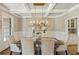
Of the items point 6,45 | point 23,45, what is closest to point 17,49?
point 23,45

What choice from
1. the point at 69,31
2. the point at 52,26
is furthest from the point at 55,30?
the point at 69,31

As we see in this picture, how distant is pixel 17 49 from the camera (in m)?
3.69

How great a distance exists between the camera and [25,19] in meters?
5.71

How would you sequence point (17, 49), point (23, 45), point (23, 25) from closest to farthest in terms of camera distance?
point (23, 45), point (17, 49), point (23, 25)

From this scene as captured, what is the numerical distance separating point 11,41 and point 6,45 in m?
0.24

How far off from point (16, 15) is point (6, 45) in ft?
5.30

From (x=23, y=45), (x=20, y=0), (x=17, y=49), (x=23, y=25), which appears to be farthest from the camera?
(x=23, y=25)

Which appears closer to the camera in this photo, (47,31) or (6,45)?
(6,45)

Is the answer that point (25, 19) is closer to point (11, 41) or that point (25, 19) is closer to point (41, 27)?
point (41, 27)

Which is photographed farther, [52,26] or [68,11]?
[52,26]

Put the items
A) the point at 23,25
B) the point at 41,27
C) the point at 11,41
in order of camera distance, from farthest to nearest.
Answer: the point at 23,25, the point at 41,27, the point at 11,41

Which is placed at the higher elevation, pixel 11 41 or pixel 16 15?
pixel 16 15

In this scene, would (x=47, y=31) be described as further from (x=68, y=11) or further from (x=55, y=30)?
(x=68, y=11)
